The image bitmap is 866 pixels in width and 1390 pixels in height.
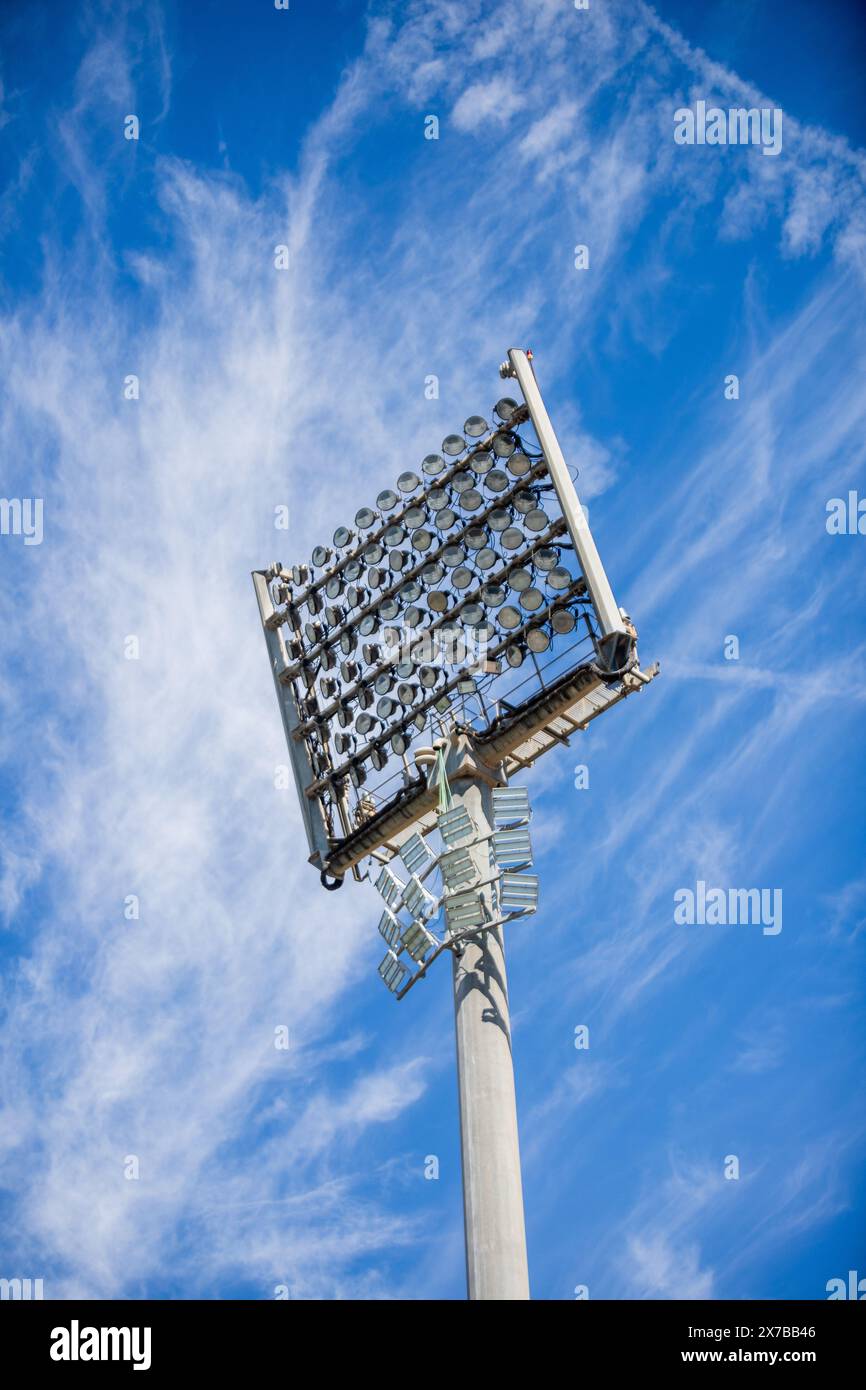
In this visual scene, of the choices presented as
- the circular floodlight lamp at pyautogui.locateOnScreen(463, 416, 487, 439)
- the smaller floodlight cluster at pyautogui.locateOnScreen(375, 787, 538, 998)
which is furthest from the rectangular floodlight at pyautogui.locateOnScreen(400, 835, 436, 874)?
the circular floodlight lamp at pyautogui.locateOnScreen(463, 416, 487, 439)

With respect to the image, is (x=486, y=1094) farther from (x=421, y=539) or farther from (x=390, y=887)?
(x=421, y=539)

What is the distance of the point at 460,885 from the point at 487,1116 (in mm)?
4522

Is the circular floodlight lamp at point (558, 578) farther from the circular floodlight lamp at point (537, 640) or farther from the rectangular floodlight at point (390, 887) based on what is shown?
the rectangular floodlight at point (390, 887)

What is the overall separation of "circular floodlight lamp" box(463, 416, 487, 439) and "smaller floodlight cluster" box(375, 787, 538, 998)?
8538 mm

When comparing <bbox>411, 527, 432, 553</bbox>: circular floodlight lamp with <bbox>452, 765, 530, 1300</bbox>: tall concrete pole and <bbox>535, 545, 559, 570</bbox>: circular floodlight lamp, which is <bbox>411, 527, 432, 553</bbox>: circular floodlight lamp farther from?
<bbox>452, 765, 530, 1300</bbox>: tall concrete pole

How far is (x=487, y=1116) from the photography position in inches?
1265

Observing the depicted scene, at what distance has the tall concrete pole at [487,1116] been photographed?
100ft

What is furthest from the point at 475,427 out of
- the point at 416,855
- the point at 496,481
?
the point at 416,855

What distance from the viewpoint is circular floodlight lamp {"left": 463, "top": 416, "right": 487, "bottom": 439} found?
38.7 m

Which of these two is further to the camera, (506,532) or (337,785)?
(337,785)
